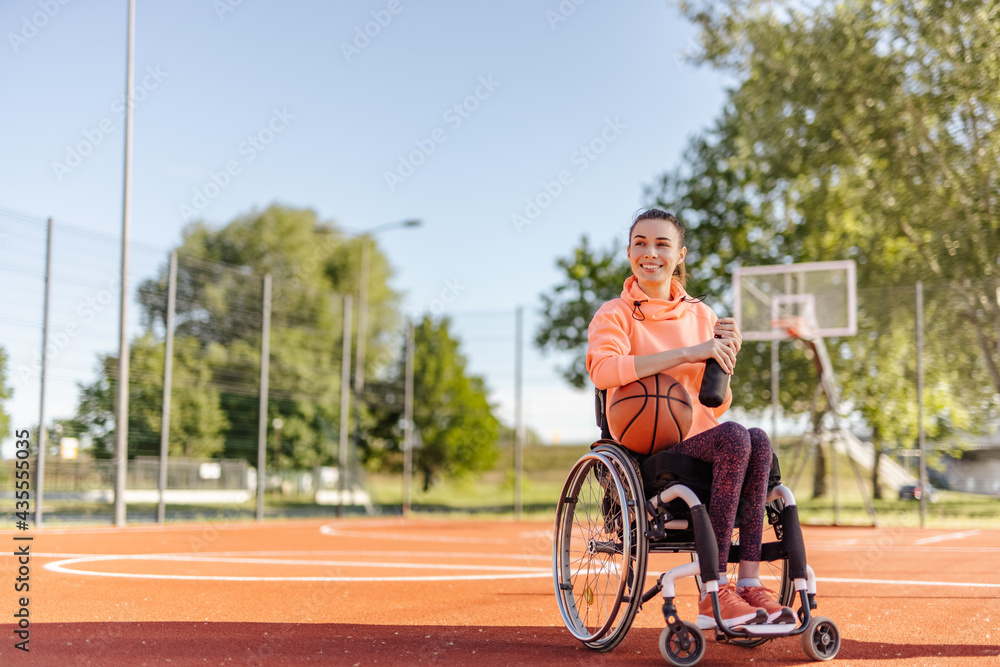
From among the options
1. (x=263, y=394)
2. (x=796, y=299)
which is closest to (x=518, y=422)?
(x=263, y=394)

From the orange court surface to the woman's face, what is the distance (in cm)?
126

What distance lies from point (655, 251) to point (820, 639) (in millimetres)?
Result: 1355

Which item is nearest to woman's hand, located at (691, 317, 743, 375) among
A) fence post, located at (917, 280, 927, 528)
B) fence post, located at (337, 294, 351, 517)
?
fence post, located at (917, 280, 927, 528)

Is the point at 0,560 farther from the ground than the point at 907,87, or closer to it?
closer to it

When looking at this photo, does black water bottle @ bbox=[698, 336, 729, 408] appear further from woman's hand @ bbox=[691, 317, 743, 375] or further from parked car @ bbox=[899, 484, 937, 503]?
parked car @ bbox=[899, 484, 937, 503]

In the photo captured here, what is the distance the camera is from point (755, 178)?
20422 mm

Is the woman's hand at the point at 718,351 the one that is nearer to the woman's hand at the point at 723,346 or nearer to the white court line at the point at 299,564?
the woman's hand at the point at 723,346

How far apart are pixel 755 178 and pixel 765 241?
1.76 meters

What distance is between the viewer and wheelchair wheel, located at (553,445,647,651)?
2857 mm

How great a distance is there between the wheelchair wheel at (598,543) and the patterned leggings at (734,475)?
0.22 meters

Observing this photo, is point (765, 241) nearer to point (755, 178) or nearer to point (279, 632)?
point (755, 178)

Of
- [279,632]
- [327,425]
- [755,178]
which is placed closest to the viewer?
[279,632]

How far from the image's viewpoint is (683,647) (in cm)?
265

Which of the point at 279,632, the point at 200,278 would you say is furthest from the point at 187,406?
the point at 279,632
